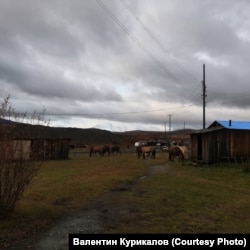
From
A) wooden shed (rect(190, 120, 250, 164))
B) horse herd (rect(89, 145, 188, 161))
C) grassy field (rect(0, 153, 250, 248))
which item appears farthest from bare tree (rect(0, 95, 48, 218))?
horse herd (rect(89, 145, 188, 161))

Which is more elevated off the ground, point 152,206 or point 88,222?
point 152,206

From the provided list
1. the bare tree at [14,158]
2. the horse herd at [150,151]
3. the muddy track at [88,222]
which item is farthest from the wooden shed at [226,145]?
the bare tree at [14,158]

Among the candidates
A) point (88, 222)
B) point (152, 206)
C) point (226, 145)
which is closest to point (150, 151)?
point (226, 145)

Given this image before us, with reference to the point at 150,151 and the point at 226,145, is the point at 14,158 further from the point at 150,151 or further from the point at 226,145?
the point at 150,151

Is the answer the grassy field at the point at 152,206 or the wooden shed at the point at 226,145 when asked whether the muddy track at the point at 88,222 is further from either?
the wooden shed at the point at 226,145

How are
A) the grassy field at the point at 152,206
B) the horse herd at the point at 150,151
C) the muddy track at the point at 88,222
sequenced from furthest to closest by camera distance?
the horse herd at the point at 150,151, the grassy field at the point at 152,206, the muddy track at the point at 88,222

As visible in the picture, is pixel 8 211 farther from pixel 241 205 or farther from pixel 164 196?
pixel 241 205

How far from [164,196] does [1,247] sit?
28.5 feet

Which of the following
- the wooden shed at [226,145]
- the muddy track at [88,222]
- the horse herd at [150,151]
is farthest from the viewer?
the horse herd at [150,151]

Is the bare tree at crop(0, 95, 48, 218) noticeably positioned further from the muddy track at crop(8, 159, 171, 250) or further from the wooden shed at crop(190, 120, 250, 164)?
the wooden shed at crop(190, 120, 250, 164)

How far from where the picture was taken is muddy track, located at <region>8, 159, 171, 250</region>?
9016 millimetres

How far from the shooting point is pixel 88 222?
11.4 m

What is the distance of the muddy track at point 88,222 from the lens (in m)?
9.02

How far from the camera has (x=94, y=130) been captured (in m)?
137
